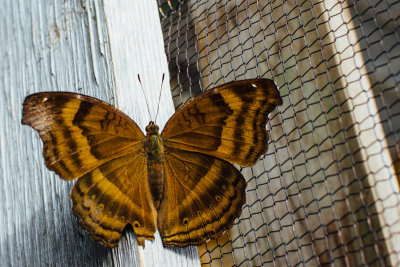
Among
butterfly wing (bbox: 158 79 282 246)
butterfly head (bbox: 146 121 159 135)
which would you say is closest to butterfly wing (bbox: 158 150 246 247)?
butterfly wing (bbox: 158 79 282 246)

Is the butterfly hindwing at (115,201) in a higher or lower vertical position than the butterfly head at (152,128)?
lower

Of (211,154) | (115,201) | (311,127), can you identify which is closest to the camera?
(115,201)

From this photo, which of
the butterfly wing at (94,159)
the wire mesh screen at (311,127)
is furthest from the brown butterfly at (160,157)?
the wire mesh screen at (311,127)

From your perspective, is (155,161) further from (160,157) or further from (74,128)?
(74,128)

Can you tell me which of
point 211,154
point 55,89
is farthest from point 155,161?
point 55,89

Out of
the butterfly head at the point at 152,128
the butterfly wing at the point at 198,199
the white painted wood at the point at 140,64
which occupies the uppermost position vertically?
the white painted wood at the point at 140,64

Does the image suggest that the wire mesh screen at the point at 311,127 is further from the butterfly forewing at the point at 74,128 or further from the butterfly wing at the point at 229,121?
the butterfly forewing at the point at 74,128

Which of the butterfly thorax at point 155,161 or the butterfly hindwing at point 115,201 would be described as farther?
the butterfly thorax at point 155,161
